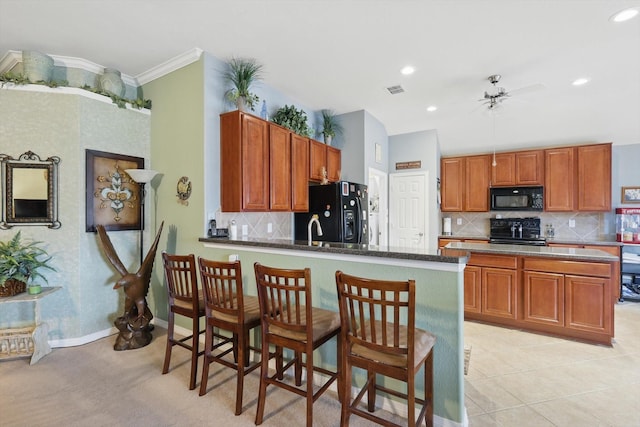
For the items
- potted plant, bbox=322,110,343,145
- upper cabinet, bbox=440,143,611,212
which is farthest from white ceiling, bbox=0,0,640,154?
upper cabinet, bbox=440,143,611,212

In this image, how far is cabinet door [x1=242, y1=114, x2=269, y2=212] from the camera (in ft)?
9.91

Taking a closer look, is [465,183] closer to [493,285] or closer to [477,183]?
[477,183]

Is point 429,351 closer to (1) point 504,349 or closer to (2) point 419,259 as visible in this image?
(2) point 419,259

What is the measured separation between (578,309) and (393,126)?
3.57 metres

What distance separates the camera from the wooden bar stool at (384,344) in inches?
57.9

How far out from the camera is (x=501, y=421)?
197 centimetres

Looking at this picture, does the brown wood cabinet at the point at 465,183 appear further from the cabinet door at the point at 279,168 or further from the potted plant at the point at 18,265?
the potted plant at the point at 18,265

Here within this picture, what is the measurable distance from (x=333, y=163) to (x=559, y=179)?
3.98m

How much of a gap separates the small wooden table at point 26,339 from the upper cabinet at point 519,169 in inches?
263

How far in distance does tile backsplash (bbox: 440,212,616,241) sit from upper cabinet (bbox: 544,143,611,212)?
0.40 m

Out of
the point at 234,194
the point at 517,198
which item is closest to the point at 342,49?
the point at 234,194

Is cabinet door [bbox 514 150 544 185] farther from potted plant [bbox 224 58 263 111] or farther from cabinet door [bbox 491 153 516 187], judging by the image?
potted plant [bbox 224 58 263 111]

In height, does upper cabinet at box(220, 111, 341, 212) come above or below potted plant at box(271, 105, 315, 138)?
below

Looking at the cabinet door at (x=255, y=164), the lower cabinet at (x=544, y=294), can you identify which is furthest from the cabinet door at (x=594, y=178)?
the cabinet door at (x=255, y=164)
